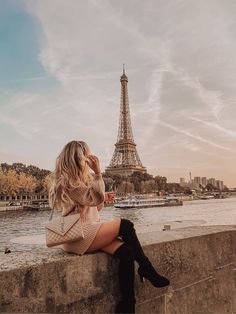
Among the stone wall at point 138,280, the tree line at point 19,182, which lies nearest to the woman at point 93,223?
the stone wall at point 138,280

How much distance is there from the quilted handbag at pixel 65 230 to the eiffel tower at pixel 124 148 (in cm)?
11380

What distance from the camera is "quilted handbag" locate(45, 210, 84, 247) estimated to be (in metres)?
2.98

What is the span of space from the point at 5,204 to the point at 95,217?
80959 millimetres

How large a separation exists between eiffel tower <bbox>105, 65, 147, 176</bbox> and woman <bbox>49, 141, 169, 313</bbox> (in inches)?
4470

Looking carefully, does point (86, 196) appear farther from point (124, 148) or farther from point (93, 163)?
point (124, 148)

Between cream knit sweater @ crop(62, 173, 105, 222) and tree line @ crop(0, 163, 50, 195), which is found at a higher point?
tree line @ crop(0, 163, 50, 195)

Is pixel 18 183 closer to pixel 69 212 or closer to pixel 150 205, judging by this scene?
pixel 150 205

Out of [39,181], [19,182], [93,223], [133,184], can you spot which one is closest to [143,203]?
[19,182]

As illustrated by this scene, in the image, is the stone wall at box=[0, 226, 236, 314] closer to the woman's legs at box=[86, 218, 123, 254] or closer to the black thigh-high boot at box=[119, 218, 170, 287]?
the woman's legs at box=[86, 218, 123, 254]

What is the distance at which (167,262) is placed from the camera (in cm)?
352

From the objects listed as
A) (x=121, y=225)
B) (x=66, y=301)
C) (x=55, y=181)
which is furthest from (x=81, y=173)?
(x=66, y=301)

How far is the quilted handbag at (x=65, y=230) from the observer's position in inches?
117

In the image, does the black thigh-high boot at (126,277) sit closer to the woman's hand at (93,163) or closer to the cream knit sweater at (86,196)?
the cream knit sweater at (86,196)

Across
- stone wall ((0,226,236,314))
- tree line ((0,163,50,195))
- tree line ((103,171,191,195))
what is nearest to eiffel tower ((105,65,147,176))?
tree line ((103,171,191,195))
